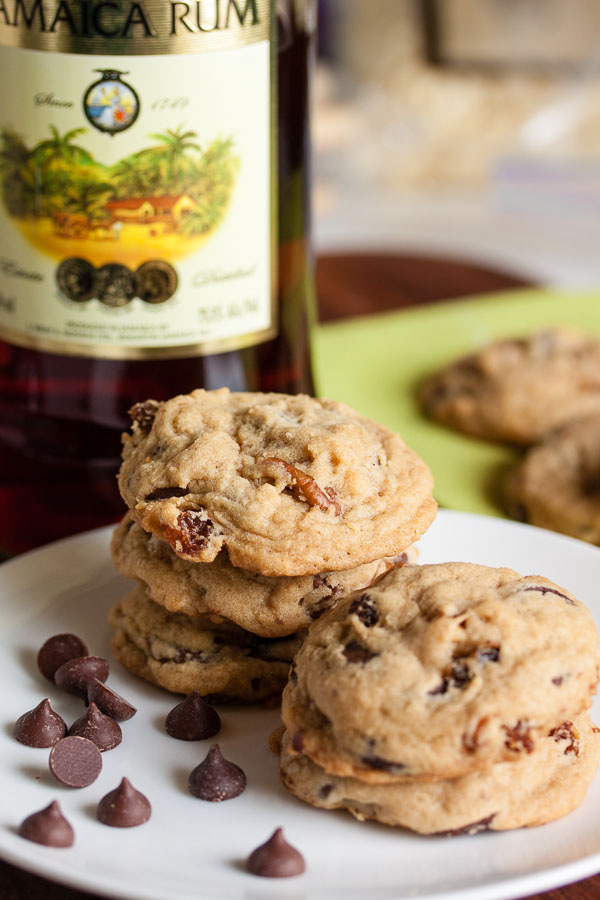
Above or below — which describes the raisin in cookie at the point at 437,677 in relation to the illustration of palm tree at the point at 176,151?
below

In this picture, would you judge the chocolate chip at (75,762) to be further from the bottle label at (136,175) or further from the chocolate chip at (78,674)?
the bottle label at (136,175)

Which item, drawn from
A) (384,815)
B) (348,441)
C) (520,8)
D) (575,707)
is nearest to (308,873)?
(384,815)

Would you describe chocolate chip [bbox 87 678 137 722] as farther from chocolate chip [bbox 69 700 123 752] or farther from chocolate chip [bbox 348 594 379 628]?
chocolate chip [bbox 348 594 379 628]

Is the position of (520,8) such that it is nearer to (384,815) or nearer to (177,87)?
(177,87)

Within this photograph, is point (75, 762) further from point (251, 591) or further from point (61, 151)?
point (61, 151)

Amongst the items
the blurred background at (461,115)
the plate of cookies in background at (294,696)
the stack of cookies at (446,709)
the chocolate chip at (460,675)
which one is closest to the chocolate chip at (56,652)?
the plate of cookies in background at (294,696)

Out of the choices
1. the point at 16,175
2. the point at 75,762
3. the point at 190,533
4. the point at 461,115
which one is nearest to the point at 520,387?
the point at 16,175

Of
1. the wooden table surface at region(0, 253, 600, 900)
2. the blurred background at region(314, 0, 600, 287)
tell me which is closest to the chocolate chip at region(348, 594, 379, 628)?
the wooden table surface at region(0, 253, 600, 900)
